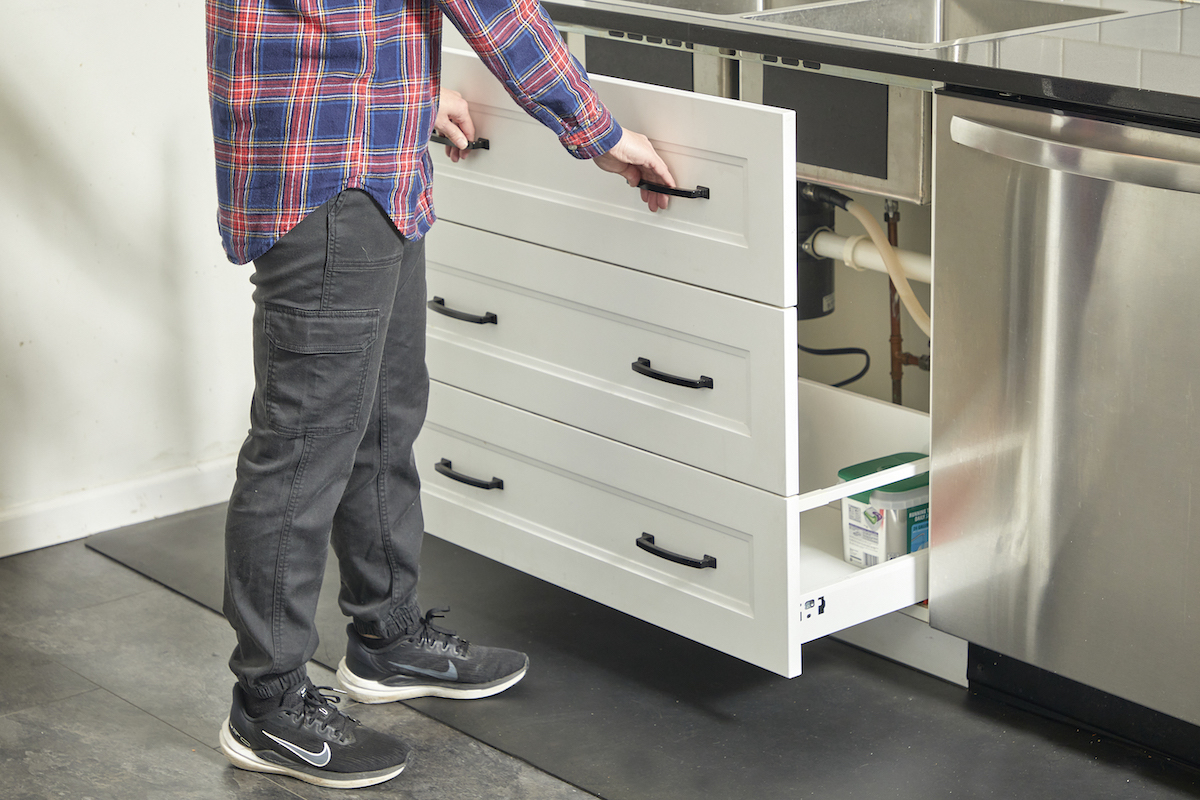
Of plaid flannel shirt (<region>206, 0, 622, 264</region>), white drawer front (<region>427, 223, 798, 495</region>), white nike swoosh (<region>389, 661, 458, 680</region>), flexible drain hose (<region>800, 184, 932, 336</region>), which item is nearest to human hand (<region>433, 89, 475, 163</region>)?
white drawer front (<region>427, 223, 798, 495</region>)

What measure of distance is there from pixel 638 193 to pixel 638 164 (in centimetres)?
7

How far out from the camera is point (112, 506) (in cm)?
247

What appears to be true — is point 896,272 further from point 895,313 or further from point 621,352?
point 621,352

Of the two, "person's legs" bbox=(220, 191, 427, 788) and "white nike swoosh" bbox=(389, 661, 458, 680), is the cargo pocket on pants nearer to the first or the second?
"person's legs" bbox=(220, 191, 427, 788)

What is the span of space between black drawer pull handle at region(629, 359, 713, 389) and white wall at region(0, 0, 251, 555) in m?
1.07

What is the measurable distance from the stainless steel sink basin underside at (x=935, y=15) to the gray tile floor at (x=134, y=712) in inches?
38.4

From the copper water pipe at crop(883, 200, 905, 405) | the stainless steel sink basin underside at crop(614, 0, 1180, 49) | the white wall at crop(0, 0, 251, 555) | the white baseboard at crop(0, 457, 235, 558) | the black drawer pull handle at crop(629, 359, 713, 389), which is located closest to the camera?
the black drawer pull handle at crop(629, 359, 713, 389)

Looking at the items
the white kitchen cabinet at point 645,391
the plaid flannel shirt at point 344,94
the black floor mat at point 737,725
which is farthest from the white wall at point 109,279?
the plaid flannel shirt at point 344,94

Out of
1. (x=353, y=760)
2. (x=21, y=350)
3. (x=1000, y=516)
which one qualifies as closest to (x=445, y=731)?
(x=353, y=760)

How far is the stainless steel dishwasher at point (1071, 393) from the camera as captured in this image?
57.1 inches

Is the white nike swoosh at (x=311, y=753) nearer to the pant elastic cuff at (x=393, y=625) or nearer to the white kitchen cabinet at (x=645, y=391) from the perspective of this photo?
the pant elastic cuff at (x=393, y=625)

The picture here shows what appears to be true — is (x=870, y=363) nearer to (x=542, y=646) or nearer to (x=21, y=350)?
(x=542, y=646)

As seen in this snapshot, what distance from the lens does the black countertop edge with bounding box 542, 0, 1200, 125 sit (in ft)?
4.58

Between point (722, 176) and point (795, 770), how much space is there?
682 millimetres
